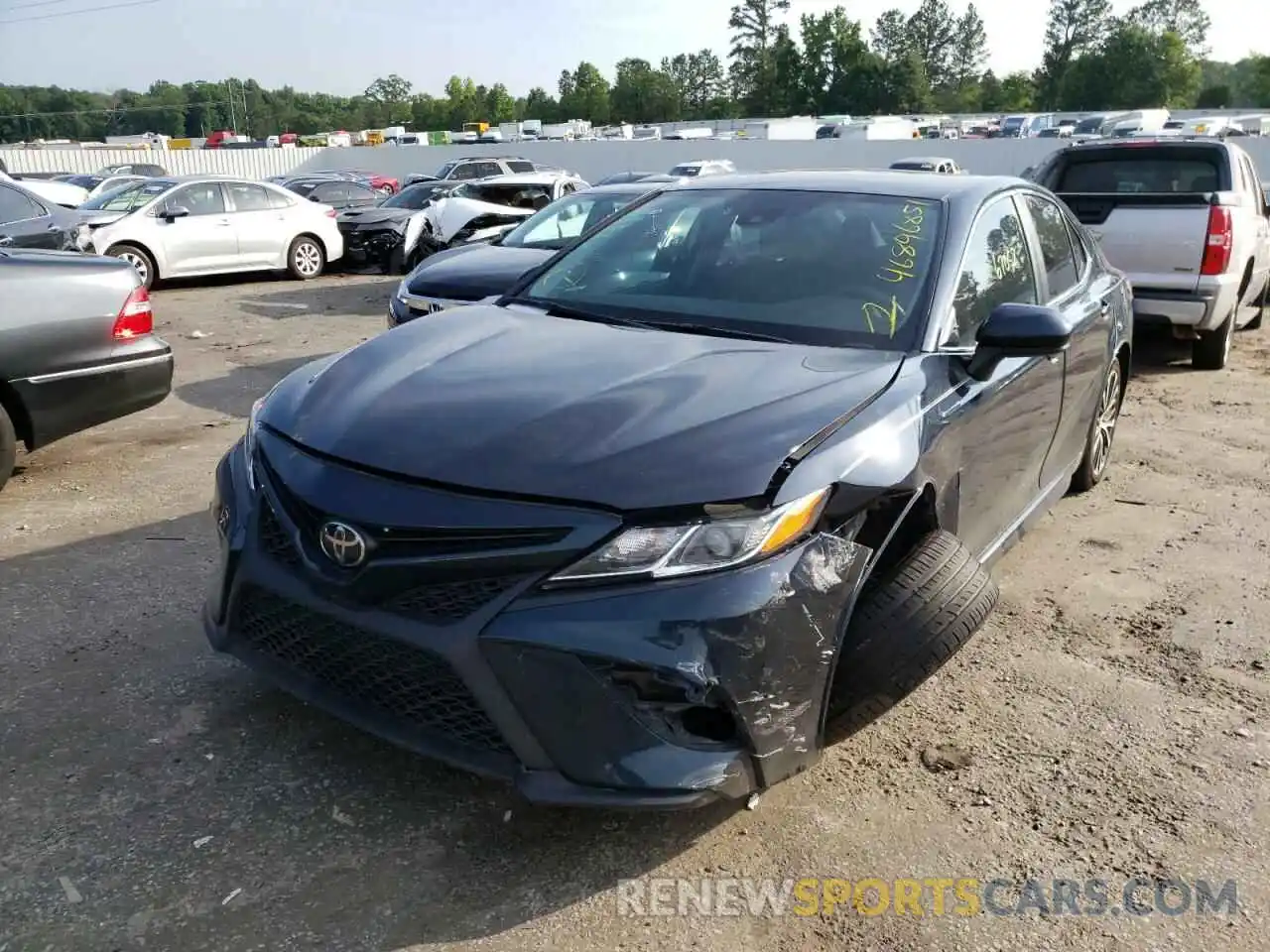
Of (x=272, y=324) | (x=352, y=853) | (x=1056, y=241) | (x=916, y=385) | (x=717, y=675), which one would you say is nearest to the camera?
(x=717, y=675)

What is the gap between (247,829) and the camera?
8.73ft

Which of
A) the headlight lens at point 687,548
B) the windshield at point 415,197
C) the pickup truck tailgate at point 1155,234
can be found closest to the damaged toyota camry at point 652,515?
the headlight lens at point 687,548

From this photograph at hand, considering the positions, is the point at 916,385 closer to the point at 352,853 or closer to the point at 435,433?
the point at 435,433

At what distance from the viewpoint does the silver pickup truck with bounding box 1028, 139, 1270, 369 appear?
7.89 metres

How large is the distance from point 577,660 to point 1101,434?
4152mm

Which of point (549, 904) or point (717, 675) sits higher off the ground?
point (717, 675)

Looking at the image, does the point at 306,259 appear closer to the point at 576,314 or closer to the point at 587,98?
the point at 576,314

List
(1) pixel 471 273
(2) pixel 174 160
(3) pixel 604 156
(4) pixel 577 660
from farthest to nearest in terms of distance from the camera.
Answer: (2) pixel 174 160 < (3) pixel 604 156 < (1) pixel 471 273 < (4) pixel 577 660

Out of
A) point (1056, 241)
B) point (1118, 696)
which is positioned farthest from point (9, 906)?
point (1056, 241)

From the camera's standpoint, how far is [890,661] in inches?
106

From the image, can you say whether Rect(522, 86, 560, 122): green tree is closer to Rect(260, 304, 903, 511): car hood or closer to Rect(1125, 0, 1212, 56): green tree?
Rect(1125, 0, 1212, 56): green tree

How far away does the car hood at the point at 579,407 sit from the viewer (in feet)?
8.00

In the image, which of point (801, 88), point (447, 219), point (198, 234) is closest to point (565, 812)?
point (447, 219)

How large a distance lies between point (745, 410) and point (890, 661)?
0.74 m
